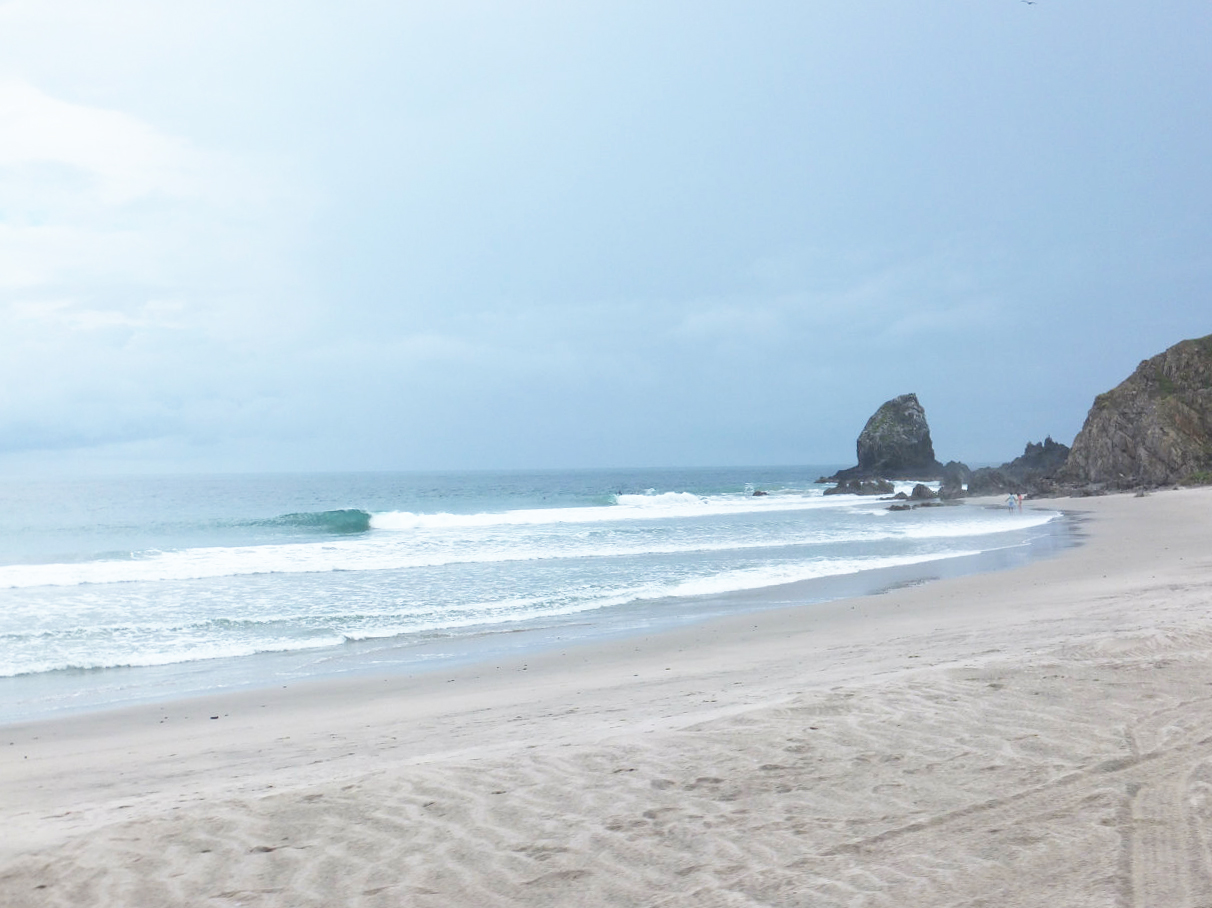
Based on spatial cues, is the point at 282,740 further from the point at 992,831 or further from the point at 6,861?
the point at 992,831

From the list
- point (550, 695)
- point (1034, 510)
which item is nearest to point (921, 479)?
point (1034, 510)

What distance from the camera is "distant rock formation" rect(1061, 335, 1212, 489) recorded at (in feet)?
151

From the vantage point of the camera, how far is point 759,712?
6.15m

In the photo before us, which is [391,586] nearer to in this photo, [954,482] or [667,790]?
[667,790]

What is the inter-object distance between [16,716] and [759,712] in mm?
7600

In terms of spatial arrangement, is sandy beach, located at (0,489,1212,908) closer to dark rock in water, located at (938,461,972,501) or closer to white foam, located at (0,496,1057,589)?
white foam, located at (0,496,1057,589)

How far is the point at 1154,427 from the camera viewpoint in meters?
47.4

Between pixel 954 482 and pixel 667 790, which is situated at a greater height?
pixel 954 482

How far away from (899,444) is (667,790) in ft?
250

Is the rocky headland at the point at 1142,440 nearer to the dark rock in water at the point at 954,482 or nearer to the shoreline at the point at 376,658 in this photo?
the dark rock in water at the point at 954,482

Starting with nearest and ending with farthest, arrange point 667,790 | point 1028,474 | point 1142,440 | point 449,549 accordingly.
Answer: point 667,790 < point 449,549 < point 1142,440 < point 1028,474

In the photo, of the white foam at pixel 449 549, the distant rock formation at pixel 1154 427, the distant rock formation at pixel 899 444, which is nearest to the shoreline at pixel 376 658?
the white foam at pixel 449 549

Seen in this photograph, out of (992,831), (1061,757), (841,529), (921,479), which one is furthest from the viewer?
(921,479)

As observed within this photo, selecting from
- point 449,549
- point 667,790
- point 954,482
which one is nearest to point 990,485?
point 954,482
